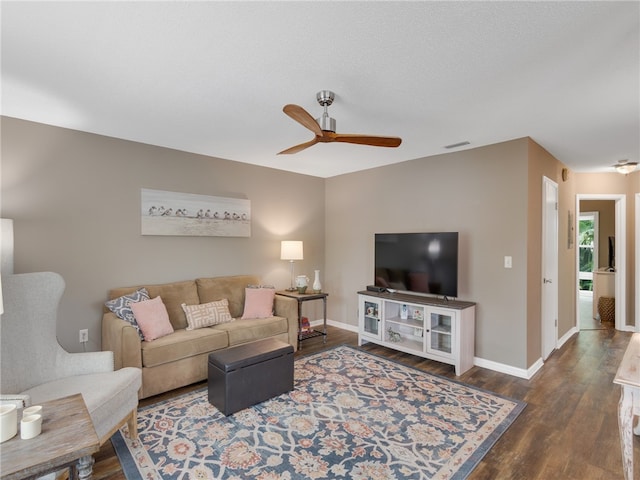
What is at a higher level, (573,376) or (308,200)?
(308,200)

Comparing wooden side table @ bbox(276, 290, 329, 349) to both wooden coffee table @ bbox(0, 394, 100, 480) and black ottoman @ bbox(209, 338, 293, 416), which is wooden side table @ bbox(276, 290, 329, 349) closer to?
black ottoman @ bbox(209, 338, 293, 416)

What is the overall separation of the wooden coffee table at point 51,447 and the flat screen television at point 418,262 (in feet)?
11.3

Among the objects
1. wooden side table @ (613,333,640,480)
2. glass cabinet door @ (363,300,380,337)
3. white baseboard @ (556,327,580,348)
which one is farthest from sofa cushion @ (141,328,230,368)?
white baseboard @ (556,327,580,348)

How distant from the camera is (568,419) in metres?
2.62

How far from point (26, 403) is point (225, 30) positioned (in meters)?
2.15

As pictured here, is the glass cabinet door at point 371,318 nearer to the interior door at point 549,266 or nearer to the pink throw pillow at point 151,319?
the interior door at point 549,266

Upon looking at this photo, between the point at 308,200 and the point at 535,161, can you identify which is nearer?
the point at 535,161

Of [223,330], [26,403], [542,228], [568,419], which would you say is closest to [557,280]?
[542,228]

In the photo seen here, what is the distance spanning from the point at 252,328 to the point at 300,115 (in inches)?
98.0

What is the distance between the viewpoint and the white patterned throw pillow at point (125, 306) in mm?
3098

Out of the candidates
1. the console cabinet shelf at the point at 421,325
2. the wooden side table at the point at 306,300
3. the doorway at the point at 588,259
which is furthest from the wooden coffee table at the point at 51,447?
the doorway at the point at 588,259

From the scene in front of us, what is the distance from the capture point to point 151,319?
10.3 feet

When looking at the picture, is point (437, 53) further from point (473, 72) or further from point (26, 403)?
point (26, 403)

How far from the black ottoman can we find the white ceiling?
6.81ft
